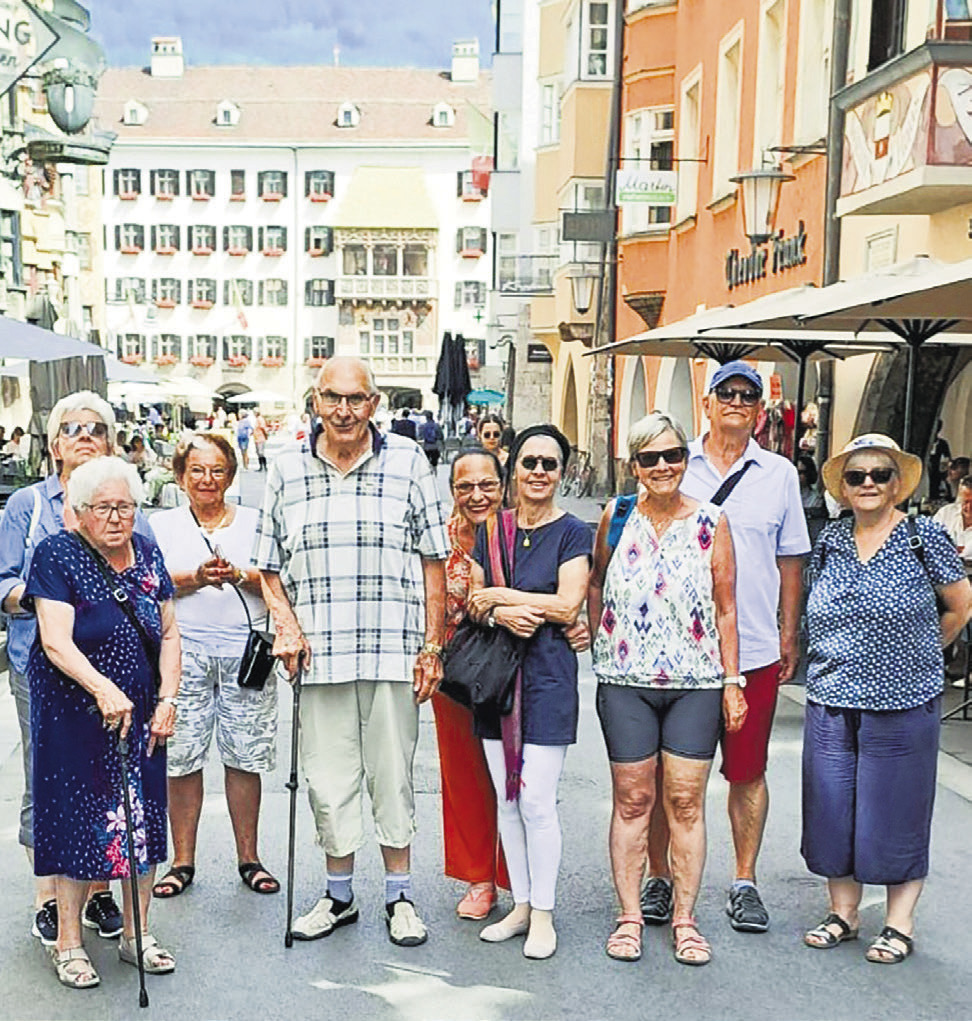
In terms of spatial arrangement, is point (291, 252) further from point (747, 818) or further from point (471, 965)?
point (471, 965)

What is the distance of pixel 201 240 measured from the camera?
75.9 metres

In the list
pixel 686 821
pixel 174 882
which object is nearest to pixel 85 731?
pixel 174 882

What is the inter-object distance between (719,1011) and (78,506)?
97.9 inches

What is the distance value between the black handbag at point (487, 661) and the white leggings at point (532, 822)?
0.62 feet

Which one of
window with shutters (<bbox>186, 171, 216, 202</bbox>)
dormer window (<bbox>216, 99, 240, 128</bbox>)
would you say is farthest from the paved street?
dormer window (<bbox>216, 99, 240, 128</bbox>)

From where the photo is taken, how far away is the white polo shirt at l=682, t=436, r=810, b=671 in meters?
5.25

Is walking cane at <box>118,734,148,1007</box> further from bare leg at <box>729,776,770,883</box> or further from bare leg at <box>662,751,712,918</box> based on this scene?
bare leg at <box>729,776,770,883</box>

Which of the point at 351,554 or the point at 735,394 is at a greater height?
the point at 735,394

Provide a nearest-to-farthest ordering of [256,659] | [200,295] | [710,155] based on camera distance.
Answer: [256,659] → [710,155] → [200,295]

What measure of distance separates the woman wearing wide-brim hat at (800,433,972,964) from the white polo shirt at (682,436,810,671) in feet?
0.54

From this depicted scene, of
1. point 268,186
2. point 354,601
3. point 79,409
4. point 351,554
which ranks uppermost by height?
point 268,186

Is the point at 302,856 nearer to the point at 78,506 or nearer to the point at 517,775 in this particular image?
the point at 517,775

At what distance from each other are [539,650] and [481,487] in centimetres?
62

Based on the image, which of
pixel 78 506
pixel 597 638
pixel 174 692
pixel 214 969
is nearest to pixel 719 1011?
pixel 597 638
